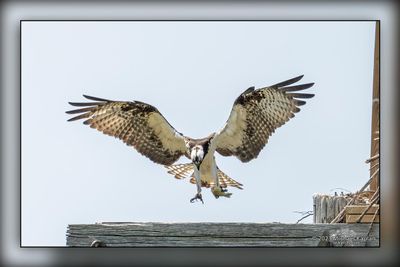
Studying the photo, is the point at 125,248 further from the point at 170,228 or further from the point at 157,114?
the point at 157,114

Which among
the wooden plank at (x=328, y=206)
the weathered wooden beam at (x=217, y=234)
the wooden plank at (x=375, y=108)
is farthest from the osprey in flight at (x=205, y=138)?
the weathered wooden beam at (x=217, y=234)

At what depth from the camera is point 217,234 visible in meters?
2.59

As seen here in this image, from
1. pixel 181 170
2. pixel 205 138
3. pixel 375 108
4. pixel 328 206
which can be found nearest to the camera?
pixel 328 206

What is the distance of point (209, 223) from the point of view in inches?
102

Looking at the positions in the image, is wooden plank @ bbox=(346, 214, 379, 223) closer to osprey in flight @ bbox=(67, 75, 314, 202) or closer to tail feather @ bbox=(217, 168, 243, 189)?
osprey in flight @ bbox=(67, 75, 314, 202)

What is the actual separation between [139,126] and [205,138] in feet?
1.53

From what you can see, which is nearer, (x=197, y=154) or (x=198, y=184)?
(x=198, y=184)

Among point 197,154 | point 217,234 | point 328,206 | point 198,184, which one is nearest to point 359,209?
point 328,206

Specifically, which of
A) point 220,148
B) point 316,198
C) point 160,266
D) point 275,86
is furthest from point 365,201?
point 220,148

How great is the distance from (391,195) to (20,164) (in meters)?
1.49

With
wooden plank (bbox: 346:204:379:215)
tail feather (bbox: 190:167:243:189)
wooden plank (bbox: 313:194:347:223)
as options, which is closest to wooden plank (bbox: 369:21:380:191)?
wooden plank (bbox: 313:194:347:223)

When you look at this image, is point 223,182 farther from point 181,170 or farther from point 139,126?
point 139,126

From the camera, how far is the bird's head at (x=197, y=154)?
4.99 meters

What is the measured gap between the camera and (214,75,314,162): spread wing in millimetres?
4727
